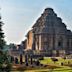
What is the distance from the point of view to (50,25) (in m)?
92.5

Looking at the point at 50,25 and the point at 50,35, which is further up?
the point at 50,25

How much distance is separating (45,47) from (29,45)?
10865 mm

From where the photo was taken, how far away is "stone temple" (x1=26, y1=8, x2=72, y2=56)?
91.2 meters

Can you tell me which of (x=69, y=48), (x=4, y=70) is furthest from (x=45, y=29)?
(x=4, y=70)

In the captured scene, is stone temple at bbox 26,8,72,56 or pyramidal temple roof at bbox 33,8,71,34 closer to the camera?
stone temple at bbox 26,8,72,56

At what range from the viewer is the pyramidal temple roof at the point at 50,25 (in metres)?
91.9

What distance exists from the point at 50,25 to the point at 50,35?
2949 millimetres

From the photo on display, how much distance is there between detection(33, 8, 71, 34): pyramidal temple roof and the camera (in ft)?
301

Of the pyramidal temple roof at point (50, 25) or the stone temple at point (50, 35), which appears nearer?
the stone temple at point (50, 35)

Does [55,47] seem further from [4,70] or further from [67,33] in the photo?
[4,70]

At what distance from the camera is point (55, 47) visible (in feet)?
301

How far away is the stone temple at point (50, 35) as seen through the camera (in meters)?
91.2

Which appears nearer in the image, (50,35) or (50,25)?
(50,35)

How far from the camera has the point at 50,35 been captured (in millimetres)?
92188
